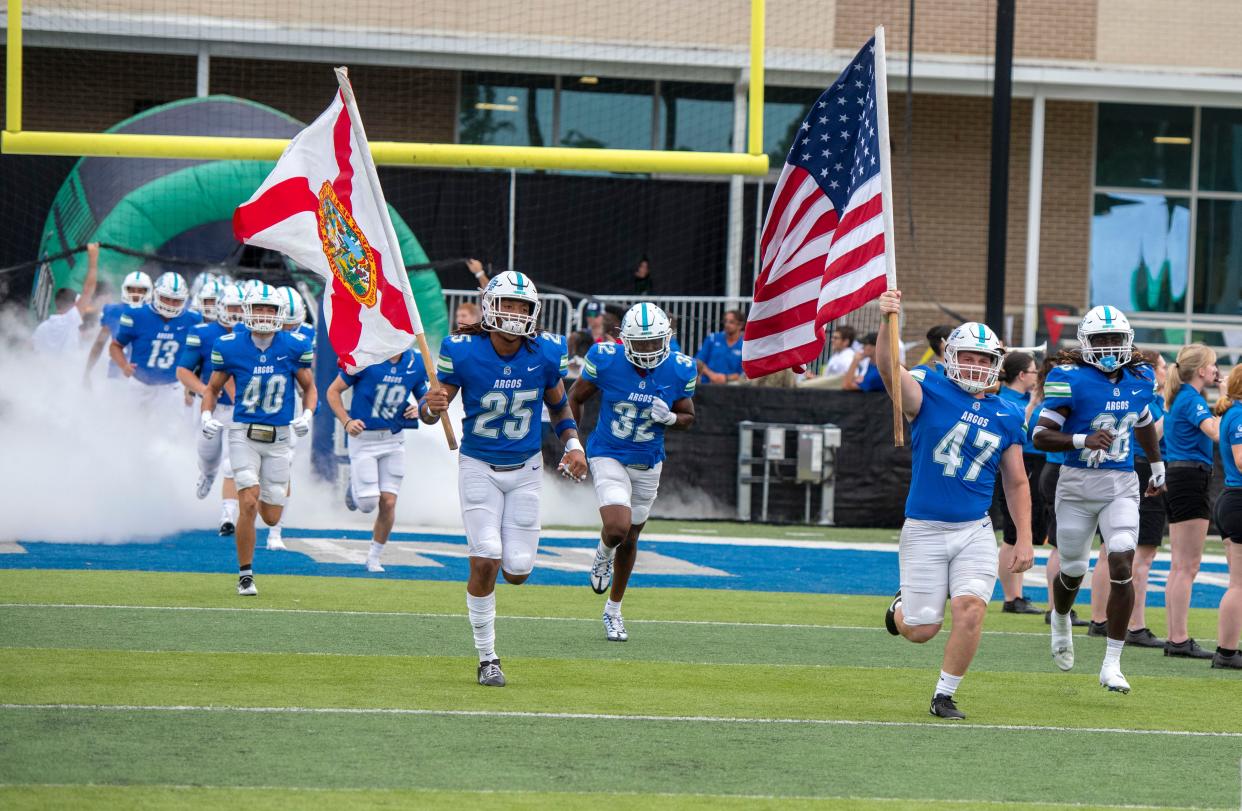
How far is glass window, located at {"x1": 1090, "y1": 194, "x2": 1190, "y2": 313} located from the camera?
23.4 meters

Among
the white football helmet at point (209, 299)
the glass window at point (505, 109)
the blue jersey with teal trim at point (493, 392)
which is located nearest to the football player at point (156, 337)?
the white football helmet at point (209, 299)

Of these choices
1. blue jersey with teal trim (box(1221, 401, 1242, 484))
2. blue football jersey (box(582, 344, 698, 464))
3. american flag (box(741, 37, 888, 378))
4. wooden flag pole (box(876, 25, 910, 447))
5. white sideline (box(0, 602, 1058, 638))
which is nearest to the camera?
wooden flag pole (box(876, 25, 910, 447))

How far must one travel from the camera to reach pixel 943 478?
788 centimetres

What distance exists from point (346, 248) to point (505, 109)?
45.6 feet

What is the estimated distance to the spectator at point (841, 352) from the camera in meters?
19.2

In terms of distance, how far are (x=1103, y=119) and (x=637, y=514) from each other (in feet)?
50.7

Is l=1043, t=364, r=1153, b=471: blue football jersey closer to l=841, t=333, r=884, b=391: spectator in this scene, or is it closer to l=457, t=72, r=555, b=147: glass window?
l=841, t=333, r=884, b=391: spectator

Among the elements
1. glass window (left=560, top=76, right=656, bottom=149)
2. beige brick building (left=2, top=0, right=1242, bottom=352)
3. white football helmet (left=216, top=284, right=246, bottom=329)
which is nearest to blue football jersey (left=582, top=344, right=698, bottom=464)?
white football helmet (left=216, top=284, right=246, bottom=329)

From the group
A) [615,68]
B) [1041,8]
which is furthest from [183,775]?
[1041,8]

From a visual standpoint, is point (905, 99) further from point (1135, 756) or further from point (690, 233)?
point (1135, 756)

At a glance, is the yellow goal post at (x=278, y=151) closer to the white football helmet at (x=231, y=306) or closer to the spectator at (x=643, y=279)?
the white football helmet at (x=231, y=306)

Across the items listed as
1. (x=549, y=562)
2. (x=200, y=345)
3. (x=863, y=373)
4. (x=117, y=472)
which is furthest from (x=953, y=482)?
(x=863, y=373)

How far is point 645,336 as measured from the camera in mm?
10156

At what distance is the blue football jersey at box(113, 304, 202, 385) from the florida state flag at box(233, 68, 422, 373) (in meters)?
7.37
